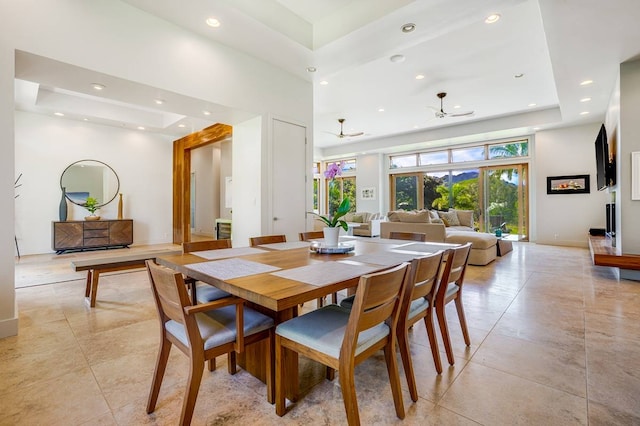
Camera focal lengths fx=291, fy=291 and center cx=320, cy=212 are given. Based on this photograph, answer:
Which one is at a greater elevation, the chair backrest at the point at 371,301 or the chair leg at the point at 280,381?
the chair backrest at the point at 371,301

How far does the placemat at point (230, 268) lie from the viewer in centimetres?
151

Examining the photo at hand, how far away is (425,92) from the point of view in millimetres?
5734

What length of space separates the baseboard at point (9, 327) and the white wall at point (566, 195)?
30.9 feet

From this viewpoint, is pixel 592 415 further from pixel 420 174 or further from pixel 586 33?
pixel 420 174

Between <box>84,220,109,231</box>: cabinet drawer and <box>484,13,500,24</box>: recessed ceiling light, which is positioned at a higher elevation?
<box>484,13,500,24</box>: recessed ceiling light

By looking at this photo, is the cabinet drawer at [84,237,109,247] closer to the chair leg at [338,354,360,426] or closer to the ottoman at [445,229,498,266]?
the chair leg at [338,354,360,426]

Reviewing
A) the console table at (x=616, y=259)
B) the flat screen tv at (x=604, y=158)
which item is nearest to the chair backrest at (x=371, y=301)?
the console table at (x=616, y=259)

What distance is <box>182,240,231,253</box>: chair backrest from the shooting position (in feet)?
7.45

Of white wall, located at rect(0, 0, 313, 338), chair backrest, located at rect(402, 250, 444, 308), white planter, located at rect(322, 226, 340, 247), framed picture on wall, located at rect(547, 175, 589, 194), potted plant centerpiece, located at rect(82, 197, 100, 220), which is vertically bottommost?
chair backrest, located at rect(402, 250, 444, 308)

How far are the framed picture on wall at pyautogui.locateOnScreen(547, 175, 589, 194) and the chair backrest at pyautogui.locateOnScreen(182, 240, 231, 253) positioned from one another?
8.03 m

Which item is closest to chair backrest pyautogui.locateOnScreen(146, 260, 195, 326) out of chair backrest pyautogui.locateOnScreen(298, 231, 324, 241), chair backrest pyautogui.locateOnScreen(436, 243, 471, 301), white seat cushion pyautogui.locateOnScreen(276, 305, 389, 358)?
white seat cushion pyautogui.locateOnScreen(276, 305, 389, 358)

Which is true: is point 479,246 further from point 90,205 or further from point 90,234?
point 90,205

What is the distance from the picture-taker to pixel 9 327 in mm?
2312

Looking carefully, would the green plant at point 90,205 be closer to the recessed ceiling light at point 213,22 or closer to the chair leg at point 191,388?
the recessed ceiling light at point 213,22
